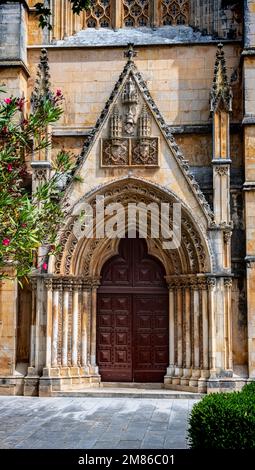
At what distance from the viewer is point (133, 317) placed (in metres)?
15.9

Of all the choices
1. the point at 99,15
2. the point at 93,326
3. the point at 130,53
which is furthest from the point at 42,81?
the point at 93,326

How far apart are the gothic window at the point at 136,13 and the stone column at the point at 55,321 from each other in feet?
24.5

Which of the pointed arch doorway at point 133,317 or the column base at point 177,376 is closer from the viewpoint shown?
the column base at point 177,376

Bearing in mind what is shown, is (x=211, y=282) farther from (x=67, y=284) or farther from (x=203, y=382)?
(x=67, y=284)

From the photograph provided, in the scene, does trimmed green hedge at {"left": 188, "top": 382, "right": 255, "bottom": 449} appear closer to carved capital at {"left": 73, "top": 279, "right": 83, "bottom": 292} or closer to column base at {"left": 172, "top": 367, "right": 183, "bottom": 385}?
column base at {"left": 172, "top": 367, "right": 183, "bottom": 385}

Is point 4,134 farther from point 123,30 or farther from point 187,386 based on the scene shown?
point 123,30

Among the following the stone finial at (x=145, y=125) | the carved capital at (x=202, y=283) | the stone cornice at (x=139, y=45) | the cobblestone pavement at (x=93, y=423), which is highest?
the stone cornice at (x=139, y=45)

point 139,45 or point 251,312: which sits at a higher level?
point 139,45

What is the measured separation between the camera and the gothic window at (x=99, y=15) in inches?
690

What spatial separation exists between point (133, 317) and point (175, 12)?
26.9 ft

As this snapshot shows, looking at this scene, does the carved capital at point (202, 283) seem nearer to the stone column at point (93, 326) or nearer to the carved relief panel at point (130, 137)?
the stone column at point (93, 326)

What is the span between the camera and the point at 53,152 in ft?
53.6

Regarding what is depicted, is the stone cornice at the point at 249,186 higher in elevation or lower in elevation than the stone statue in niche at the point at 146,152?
lower

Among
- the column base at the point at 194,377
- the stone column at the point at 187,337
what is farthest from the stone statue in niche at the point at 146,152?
the column base at the point at 194,377
